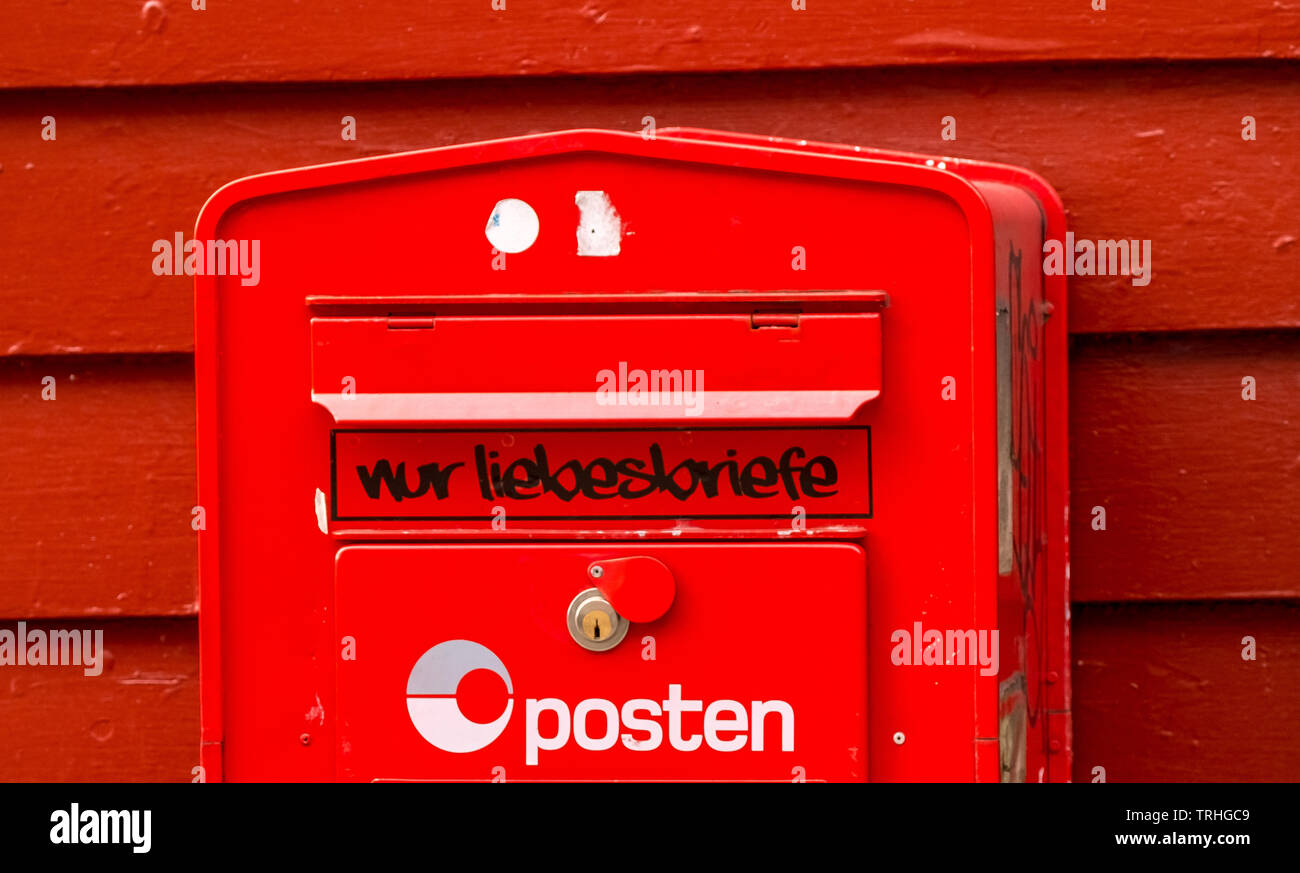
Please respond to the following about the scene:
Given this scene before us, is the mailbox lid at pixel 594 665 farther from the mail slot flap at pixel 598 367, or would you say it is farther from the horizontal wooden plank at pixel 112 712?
the horizontal wooden plank at pixel 112 712

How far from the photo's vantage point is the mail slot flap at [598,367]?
48.0 inches

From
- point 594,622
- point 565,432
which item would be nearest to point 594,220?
point 565,432

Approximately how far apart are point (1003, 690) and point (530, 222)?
0.67 meters

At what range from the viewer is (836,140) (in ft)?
5.49

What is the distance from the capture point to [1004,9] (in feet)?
5.38

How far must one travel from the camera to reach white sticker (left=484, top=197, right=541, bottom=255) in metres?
1.26

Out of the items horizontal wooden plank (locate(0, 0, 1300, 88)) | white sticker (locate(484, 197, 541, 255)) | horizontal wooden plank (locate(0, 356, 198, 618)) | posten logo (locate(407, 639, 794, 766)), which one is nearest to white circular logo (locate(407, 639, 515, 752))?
posten logo (locate(407, 639, 794, 766))

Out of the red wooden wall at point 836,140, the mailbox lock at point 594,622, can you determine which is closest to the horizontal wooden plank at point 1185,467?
the red wooden wall at point 836,140

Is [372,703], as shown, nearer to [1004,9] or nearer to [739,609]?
[739,609]

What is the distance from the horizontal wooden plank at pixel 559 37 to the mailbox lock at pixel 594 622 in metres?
0.77

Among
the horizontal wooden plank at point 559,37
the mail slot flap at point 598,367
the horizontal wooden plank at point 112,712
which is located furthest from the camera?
the horizontal wooden plank at point 112,712

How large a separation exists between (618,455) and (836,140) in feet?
2.13

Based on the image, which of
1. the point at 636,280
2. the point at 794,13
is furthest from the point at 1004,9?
the point at 636,280

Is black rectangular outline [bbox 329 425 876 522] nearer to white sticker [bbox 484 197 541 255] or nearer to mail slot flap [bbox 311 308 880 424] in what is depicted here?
mail slot flap [bbox 311 308 880 424]
